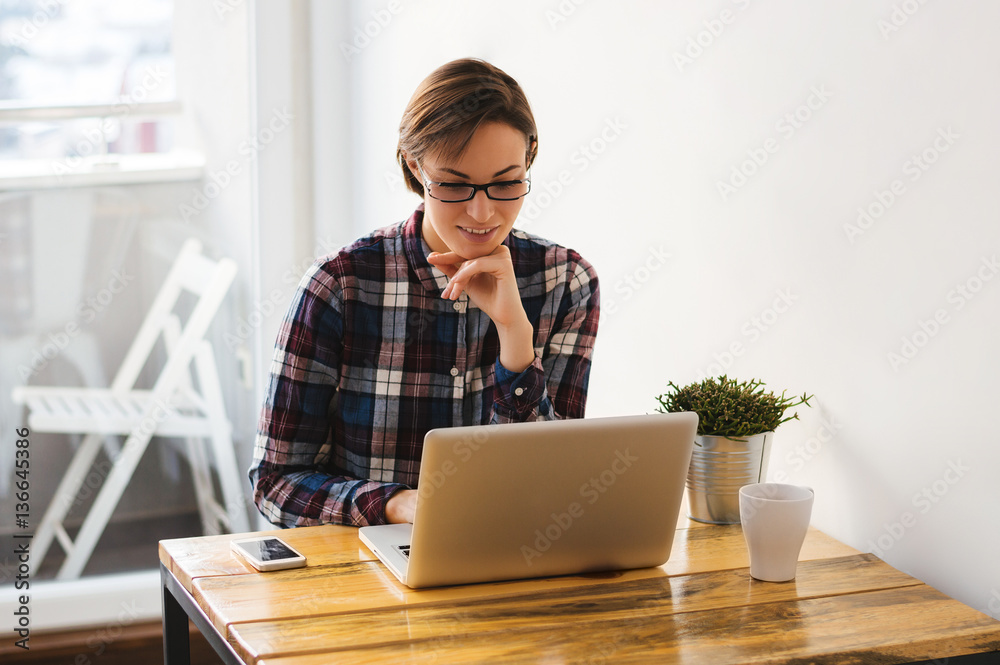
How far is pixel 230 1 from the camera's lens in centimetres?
300

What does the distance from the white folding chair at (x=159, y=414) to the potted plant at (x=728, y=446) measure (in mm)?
2034

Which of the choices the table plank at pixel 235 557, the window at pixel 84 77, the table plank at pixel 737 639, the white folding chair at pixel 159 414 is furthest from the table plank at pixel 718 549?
the window at pixel 84 77

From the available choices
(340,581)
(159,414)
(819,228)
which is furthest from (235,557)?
(159,414)

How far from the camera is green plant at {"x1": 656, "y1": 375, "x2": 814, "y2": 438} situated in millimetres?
1396

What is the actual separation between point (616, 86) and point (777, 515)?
1.00 metres

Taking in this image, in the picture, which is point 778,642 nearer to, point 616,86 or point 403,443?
point 403,443

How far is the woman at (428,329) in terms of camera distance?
1398mm

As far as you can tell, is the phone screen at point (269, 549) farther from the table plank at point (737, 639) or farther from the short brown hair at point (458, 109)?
the short brown hair at point (458, 109)

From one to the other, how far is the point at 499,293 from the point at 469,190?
156 millimetres

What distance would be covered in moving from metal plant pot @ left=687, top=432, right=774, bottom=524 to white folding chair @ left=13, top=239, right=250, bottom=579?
2.04m

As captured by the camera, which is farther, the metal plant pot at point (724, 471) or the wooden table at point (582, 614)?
the metal plant pot at point (724, 471)

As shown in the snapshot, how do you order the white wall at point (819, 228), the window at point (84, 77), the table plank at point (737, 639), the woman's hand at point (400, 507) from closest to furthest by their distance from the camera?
the table plank at point (737, 639)
the white wall at point (819, 228)
the woman's hand at point (400, 507)
the window at point (84, 77)

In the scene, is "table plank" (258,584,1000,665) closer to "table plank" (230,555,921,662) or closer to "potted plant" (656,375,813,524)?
"table plank" (230,555,921,662)

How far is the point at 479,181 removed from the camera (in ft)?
4.58
